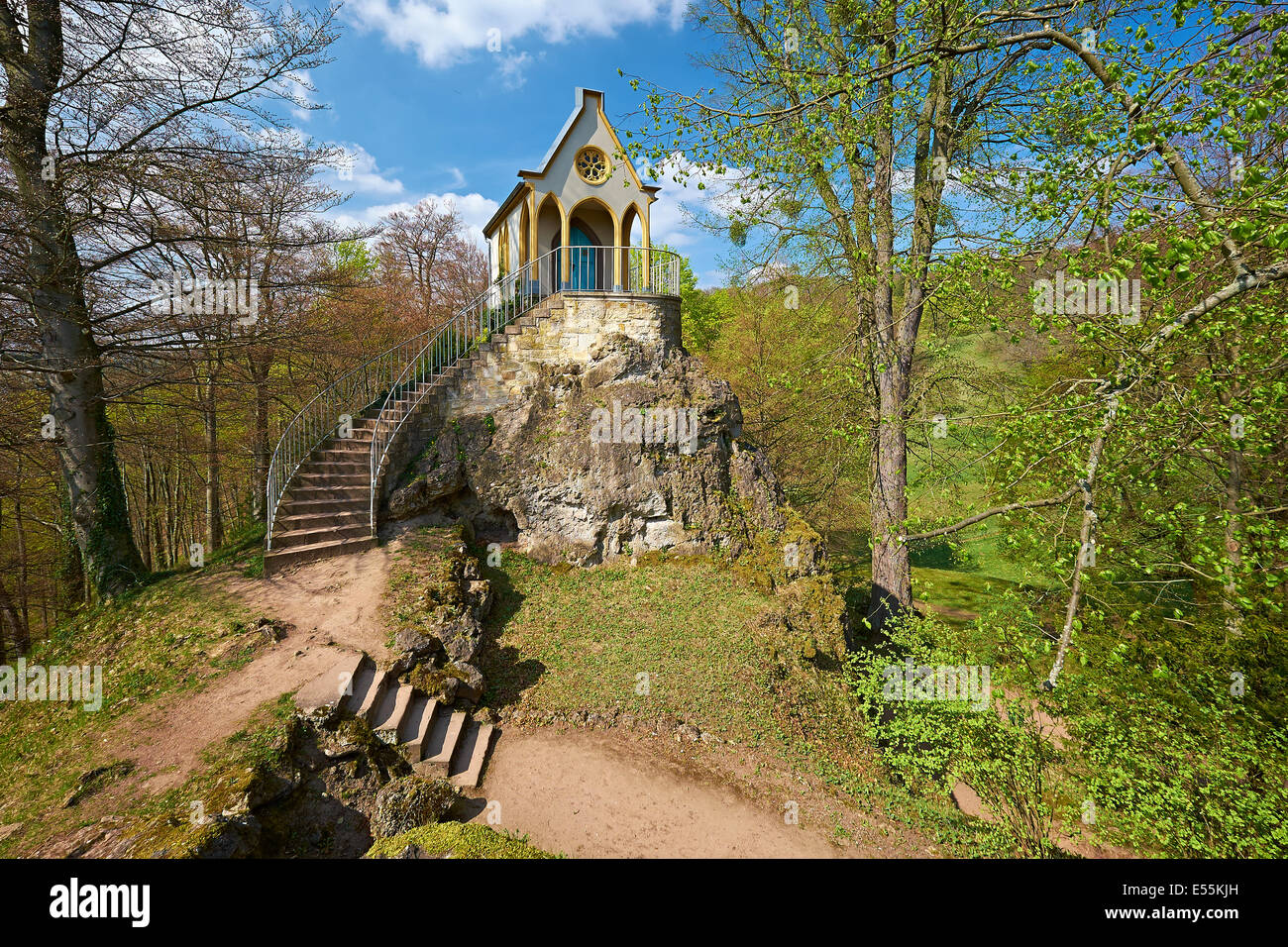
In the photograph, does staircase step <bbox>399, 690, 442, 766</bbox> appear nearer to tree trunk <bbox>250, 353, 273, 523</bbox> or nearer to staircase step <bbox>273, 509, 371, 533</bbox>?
staircase step <bbox>273, 509, 371, 533</bbox>

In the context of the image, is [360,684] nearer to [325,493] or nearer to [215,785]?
[215,785]

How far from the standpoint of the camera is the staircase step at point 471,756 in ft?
22.9

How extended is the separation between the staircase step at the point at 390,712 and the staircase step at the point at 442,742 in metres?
0.51

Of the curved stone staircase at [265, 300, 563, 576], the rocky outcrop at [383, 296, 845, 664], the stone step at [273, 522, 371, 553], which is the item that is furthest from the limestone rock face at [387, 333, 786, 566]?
the stone step at [273, 522, 371, 553]

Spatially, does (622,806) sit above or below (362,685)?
below

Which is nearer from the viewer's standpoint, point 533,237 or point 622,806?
point 622,806

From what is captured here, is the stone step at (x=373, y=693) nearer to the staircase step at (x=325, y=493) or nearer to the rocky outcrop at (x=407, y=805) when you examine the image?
the rocky outcrop at (x=407, y=805)

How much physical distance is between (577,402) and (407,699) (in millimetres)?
7532

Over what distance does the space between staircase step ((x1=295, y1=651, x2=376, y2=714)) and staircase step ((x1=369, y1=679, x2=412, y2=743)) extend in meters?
0.43

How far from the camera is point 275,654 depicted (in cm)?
745

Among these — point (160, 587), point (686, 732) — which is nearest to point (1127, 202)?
point (686, 732)

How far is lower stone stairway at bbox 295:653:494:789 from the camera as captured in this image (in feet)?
22.2

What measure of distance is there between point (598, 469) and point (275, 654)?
23.0ft

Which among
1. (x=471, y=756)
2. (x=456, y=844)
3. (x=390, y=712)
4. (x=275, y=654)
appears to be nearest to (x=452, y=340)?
(x=275, y=654)
